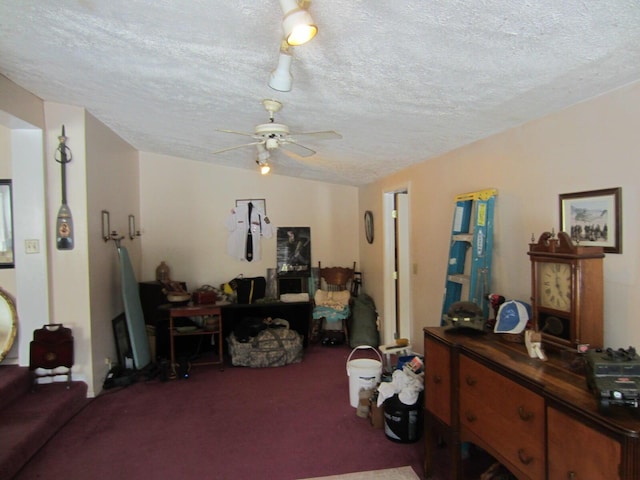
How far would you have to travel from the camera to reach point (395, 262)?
15.2ft

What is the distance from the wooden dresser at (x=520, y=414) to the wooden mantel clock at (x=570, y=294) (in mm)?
117

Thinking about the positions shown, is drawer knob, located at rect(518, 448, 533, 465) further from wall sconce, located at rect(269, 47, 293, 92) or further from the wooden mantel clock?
wall sconce, located at rect(269, 47, 293, 92)

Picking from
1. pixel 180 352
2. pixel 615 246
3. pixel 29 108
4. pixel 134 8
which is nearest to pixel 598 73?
pixel 615 246

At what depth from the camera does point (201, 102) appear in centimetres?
273

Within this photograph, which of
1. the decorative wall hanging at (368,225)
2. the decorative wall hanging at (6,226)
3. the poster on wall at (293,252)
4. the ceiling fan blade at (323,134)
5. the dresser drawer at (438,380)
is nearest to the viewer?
the dresser drawer at (438,380)

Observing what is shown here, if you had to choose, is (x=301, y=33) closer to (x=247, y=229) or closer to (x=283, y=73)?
(x=283, y=73)

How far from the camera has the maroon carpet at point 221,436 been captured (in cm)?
246

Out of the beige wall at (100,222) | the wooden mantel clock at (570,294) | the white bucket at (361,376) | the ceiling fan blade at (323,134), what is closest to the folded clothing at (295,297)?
the white bucket at (361,376)

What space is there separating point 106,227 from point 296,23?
3454 mm

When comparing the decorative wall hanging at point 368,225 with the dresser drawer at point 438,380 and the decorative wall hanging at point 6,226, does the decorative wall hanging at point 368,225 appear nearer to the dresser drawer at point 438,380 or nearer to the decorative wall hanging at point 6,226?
the dresser drawer at point 438,380

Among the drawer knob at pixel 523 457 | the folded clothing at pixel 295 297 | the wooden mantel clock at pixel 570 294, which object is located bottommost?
the drawer knob at pixel 523 457

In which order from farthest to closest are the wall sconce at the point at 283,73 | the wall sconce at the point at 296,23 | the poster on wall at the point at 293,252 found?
the poster on wall at the point at 293,252
the wall sconce at the point at 283,73
the wall sconce at the point at 296,23

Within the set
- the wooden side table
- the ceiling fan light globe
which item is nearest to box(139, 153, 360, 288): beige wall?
the wooden side table

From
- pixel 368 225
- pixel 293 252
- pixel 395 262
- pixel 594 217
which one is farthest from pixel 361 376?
pixel 293 252
